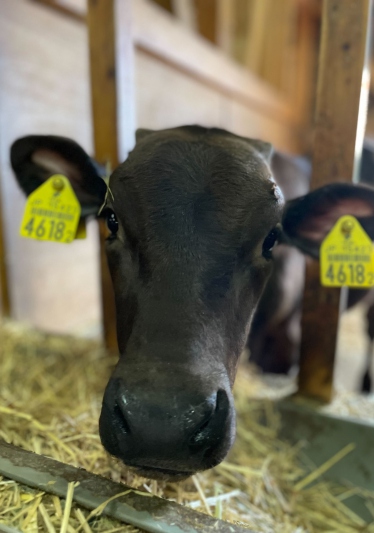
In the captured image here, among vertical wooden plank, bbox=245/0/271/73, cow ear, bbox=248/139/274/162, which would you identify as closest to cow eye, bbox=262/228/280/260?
cow ear, bbox=248/139/274/162

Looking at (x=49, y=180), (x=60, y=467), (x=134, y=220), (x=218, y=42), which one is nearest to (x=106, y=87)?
(x=49, y=180)

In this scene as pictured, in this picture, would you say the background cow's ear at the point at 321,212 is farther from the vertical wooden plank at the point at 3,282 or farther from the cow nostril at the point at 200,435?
the vertical wooden plank at the point at 3,282

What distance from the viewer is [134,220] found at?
1.62 m

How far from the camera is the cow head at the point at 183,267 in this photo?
1169 millimetres

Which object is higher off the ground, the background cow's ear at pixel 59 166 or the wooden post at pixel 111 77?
the wooden post at pixel 111 77

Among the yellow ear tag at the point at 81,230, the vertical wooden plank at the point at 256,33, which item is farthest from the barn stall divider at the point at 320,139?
the vertical wooden plank at the point at 256,33

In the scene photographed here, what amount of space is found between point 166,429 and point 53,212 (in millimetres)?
1328

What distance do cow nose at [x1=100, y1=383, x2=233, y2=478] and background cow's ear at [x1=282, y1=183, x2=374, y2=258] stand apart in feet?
3.68

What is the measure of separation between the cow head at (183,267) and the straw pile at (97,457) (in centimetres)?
30

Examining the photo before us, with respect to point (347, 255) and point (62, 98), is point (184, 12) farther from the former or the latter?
point (347, 255)

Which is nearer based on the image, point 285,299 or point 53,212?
point 53,212

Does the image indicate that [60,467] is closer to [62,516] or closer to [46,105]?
[62,516]

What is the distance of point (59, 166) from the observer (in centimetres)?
221

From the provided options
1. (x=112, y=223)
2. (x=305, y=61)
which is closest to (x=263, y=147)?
(x=112, y=223)
